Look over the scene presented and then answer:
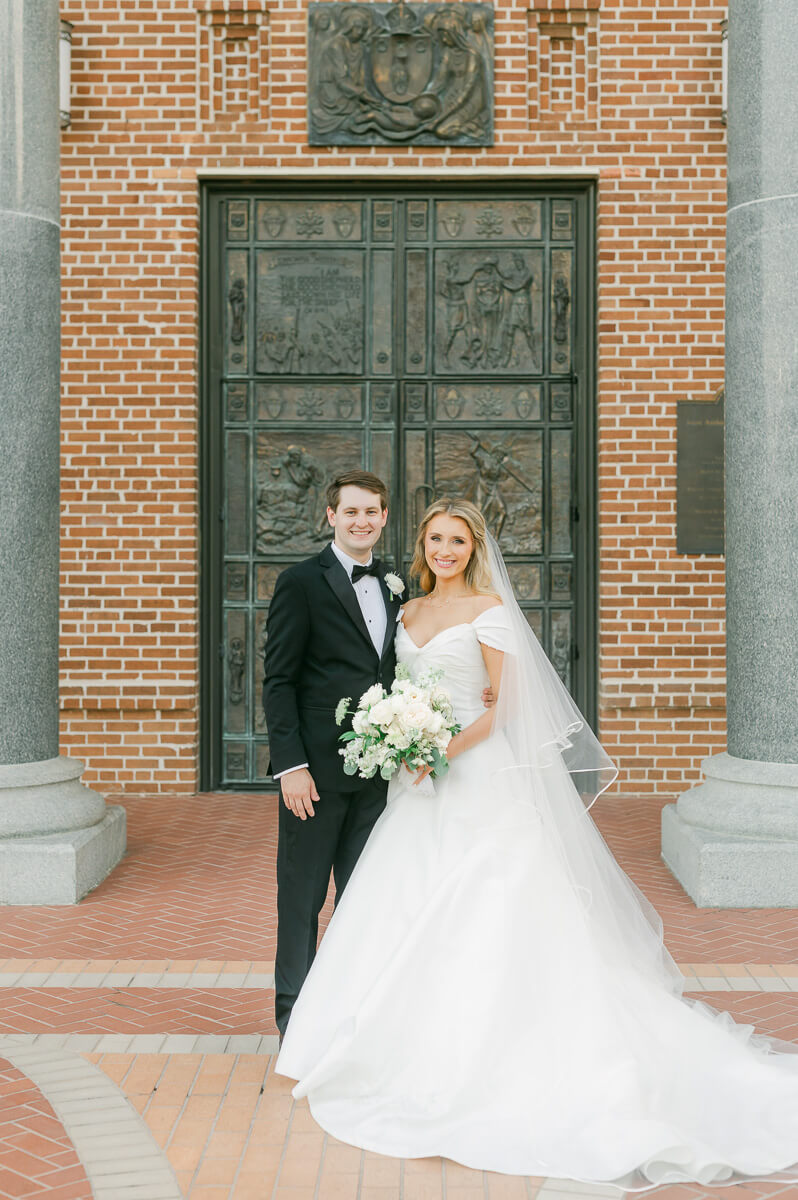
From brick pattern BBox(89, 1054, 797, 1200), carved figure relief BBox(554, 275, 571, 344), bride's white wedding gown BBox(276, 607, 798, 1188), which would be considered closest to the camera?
brick pattern BBox(89, 1054, 797, 1200)

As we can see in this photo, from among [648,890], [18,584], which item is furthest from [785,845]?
[18,584]

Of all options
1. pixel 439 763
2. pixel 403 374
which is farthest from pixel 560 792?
pixel 403 374

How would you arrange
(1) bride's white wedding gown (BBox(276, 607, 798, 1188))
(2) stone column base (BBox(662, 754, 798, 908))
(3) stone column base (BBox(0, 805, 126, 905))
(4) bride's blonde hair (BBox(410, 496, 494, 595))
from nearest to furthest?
(1) bride's white wedding gown (BBox(276, 607, 798, 1188))
(4) bride's blonde hair (BBox(410, 496, 494, 595))
(2) stone column base (BBox(662, 754, 798, 908))
(3) stone column base (BBox(0, 805, 126, 905))

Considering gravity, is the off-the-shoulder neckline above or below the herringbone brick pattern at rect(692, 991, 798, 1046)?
above

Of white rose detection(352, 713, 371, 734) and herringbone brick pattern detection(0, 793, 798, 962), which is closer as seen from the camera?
white rose detection(352, 713, 371, 734)

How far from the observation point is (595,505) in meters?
9.14

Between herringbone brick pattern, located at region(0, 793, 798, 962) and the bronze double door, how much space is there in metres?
1.52

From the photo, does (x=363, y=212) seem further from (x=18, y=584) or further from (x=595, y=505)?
(x=18, y=584)

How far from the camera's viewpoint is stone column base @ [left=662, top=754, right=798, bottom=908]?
611 centimetres

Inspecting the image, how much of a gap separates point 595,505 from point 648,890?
349 centimetres

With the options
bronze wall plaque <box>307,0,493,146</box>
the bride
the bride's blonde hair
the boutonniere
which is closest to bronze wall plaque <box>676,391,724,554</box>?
bronze wall plaque <box>307,0,493,146</box>

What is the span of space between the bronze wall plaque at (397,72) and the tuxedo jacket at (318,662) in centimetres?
574

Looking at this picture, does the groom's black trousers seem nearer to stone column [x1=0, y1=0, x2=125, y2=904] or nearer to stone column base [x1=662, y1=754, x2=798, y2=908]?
stone column [x1=0, y1=0, x2=125, y2=904]

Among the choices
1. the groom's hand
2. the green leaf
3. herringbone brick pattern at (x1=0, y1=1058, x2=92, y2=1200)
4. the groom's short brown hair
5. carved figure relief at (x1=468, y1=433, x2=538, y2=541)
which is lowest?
herringbone brick pattern at (x1=0, y1=1058, x2=92, y2=1200)
